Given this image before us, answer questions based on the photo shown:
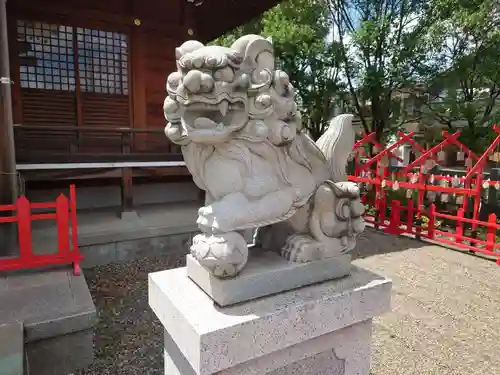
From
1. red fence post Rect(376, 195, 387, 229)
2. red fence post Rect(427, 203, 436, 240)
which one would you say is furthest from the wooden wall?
red fence post Rect(427, 203, 436, 240)

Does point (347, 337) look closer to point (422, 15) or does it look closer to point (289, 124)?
point (289, 124)

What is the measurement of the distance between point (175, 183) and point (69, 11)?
375cm

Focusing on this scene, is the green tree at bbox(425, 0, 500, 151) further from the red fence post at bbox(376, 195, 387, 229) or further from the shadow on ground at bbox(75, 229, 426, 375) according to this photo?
the shadow on ground at bbox(75, 229, 426, 375)

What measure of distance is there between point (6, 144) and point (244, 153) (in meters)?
3.66

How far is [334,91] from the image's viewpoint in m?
11.1

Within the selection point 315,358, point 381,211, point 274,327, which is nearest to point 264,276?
point 274,327

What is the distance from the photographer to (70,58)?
20.8ft

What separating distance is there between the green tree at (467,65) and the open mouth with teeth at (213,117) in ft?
30.8

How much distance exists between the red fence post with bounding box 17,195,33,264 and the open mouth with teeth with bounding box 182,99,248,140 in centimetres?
284

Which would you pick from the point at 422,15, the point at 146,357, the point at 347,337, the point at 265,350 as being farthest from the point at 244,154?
the point at 422,15

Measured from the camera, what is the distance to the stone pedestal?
58.1 inches

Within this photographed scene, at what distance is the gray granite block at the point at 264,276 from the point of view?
1603 millimetres

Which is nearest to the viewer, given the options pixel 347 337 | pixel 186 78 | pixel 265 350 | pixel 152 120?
pixel 186 78

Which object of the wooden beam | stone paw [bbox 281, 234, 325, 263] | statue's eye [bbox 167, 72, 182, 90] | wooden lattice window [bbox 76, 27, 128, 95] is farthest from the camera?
wooden lattice window [bbox 76, 27, 128, 95]
